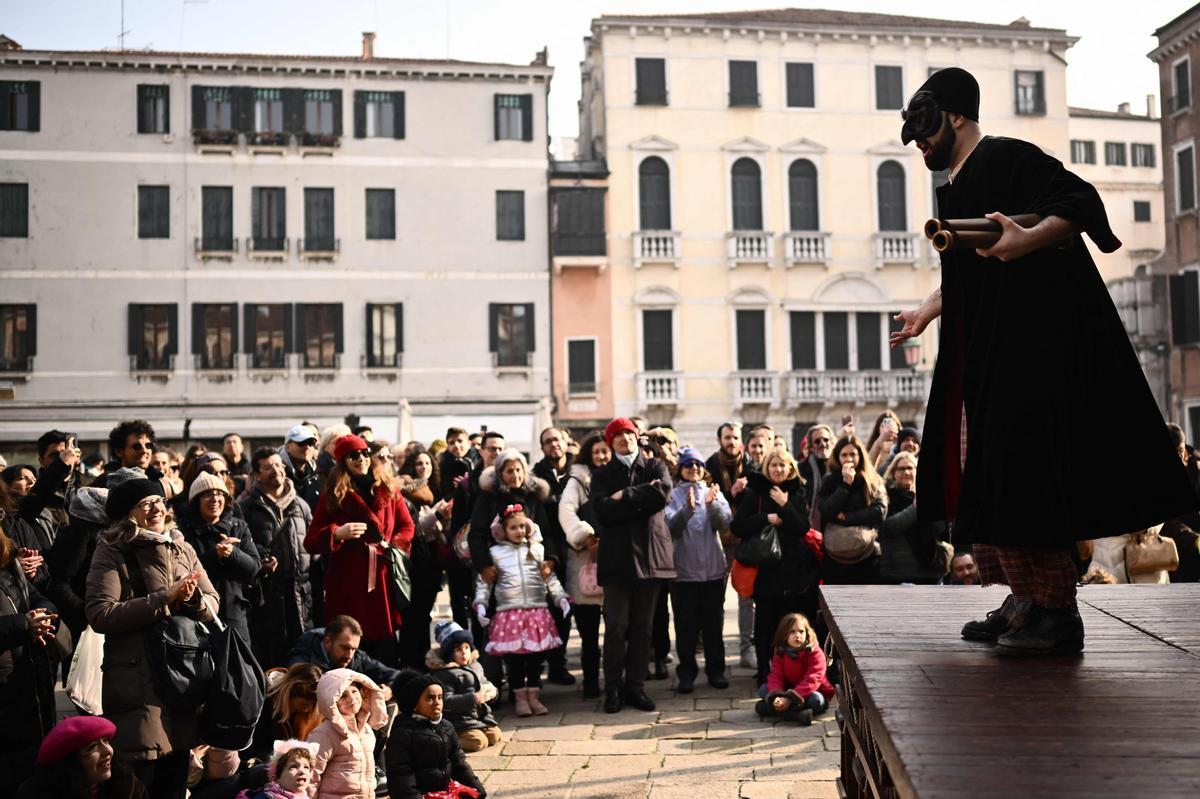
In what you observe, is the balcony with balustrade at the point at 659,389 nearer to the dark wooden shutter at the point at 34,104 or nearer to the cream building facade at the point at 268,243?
the cream building facade at the point at 268,243

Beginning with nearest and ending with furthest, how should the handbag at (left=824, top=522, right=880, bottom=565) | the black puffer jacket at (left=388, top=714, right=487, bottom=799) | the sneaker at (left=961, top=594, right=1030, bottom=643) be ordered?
the sneaker at (left=961, top=594, right=1030, bottom=643) → the black puffer jacket at (left=388, top=714, right=487, bottom=799) → the handbag at (left=824, top=522, right=880, bottom=565)

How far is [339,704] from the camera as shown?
623 cm

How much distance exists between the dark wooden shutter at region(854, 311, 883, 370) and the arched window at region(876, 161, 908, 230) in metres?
2.43

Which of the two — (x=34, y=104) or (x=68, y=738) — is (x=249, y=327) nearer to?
(x=34, y=104)

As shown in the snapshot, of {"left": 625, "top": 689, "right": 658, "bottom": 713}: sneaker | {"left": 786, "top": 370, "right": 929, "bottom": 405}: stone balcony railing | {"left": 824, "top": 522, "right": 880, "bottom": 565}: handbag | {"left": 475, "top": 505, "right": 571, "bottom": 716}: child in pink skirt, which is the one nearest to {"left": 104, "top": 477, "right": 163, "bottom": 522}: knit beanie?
{"left": 475, "top": 505, "right": 571, "bottom": 716}: child in pink skirt

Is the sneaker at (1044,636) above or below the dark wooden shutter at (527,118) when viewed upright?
below

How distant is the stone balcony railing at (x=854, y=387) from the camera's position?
31062mm

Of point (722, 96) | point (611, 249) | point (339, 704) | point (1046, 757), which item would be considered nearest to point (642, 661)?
point (339, 704)

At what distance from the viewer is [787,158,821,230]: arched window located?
104 feet

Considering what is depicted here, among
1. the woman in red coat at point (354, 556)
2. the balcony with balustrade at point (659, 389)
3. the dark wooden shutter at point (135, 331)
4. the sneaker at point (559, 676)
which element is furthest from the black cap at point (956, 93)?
the dark wooden shutter at point (135, 331)

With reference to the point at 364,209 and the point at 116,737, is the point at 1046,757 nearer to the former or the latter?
the point at 116,737

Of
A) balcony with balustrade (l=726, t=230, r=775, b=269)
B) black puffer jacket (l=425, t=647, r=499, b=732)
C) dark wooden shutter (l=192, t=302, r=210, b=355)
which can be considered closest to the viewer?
black puffer jacket (l=425, t=647, r=499, b=732)

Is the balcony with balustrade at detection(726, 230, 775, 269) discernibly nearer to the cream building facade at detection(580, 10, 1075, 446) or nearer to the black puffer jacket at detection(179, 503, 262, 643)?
the cream building facade at detection(580, 10, 1075, 446)

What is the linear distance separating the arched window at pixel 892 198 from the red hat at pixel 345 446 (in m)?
25.8
